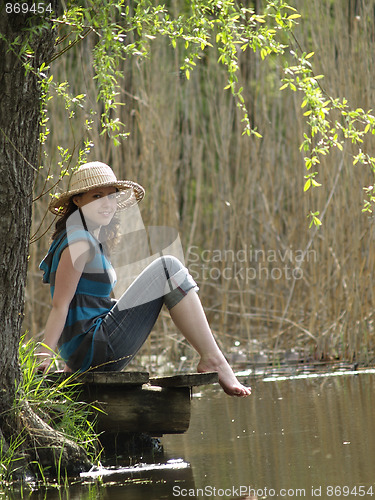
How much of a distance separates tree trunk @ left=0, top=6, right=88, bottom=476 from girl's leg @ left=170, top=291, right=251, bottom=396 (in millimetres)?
581

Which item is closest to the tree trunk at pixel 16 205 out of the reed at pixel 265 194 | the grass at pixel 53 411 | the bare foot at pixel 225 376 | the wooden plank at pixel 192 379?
the grass at pixel 53 411

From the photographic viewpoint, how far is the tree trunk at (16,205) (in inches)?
81.6

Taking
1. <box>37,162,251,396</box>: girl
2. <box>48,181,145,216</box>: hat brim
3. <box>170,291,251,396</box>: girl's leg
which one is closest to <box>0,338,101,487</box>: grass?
<box>37,162,251,396</box>: girl

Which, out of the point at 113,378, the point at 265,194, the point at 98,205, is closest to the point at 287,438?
the point at 113,378

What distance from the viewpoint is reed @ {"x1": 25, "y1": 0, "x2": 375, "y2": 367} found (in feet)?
12.9

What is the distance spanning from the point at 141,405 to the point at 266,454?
1.42 feet

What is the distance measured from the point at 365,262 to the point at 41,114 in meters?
2.23

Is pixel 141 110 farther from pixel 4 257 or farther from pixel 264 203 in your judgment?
pixel 4 257

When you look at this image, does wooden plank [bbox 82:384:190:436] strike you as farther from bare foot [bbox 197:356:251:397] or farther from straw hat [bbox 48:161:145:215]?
straw hat [bbox 48:161:145:215]

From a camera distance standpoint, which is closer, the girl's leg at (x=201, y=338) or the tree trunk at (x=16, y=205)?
the tree trunk at (x=16, y=205)

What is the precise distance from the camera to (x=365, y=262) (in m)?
3.96

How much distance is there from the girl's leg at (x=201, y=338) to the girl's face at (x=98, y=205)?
0.39 metres

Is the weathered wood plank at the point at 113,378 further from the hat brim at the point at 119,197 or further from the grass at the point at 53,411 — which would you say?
the hat brim at the point at 119,197

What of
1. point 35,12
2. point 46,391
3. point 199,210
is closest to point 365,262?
point 199,210
